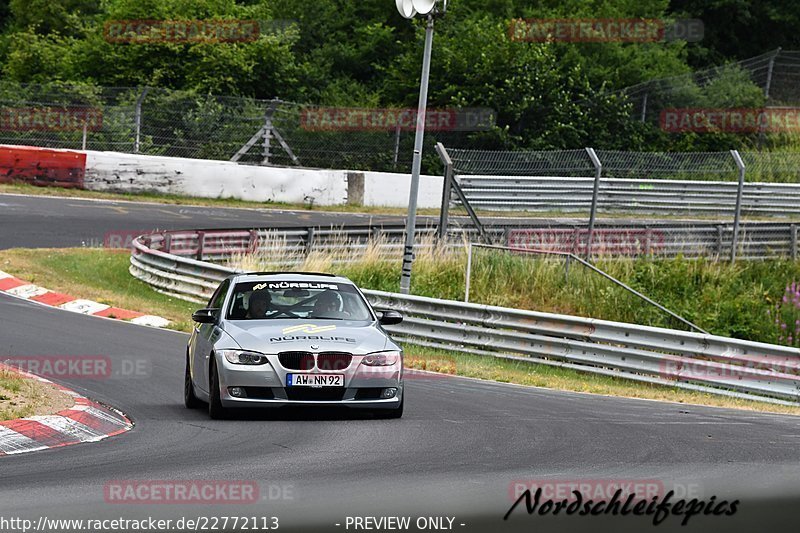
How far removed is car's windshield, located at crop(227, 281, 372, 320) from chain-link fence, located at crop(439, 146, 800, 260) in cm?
1112

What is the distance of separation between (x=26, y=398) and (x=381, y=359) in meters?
3.05

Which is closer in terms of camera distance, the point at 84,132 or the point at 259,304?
the point at 259,304

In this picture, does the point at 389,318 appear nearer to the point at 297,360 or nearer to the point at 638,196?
the point at 297,360

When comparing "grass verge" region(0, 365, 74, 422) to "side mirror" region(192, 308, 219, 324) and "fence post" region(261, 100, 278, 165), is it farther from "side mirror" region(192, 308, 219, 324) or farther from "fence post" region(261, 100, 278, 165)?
"fence post" region(261, 100, 278, 165)

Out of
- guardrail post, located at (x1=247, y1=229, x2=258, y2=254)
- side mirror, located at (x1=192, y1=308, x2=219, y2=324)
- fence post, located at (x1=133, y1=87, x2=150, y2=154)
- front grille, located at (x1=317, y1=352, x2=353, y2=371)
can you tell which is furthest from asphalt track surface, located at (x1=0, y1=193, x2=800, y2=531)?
fence post, located at (x1=133, y1=87, x2=150, y2=154)

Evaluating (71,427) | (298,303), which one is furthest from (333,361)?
(71,427)

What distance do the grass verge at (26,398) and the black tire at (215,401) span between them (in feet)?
3.97

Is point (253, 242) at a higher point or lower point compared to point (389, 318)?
lower

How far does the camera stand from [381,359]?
37.5 ft

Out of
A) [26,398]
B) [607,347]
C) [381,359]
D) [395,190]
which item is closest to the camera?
[26,398]

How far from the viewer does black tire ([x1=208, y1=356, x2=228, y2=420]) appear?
11.3 meters

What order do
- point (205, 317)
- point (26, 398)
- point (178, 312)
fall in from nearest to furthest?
point (26, 398), point (205, 317), point (178, 312)

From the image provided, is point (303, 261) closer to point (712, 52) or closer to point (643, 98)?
point (643, 98)

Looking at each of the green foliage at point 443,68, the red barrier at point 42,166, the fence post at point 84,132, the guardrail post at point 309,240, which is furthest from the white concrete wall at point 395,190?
the guardrail post at point 309,240
